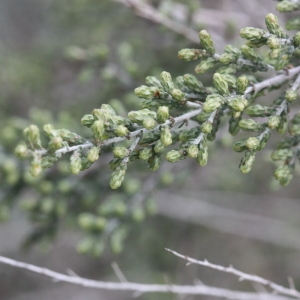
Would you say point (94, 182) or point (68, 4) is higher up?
point (68, 4)

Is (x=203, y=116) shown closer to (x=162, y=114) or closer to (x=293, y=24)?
(x=162, y=114)

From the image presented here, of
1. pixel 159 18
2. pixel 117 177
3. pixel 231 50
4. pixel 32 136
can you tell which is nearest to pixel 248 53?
pixel 231 50

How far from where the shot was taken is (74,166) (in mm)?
1826

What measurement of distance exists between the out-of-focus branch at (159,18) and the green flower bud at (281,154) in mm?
1577

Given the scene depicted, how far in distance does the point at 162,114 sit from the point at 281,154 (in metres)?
Answer: 0.74

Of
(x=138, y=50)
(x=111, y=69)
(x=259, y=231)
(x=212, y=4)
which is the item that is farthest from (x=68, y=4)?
(x=259, y=231)

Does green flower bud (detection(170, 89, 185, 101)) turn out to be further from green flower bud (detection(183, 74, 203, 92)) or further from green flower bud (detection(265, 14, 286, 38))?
green flower bud (detection(265, 14, 286, 38))

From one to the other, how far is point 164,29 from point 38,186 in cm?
164

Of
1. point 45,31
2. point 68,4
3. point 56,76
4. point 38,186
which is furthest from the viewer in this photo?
point 45,31

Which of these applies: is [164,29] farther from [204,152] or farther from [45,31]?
[45,31]

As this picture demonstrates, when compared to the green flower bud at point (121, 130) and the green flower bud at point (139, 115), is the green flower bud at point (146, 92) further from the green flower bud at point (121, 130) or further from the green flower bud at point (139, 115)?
the green flower bud at point (121, 130)

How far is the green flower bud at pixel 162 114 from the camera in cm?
186

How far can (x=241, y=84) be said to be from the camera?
1.96 m

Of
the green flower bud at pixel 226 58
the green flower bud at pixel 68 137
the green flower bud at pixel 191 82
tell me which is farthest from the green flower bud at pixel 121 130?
the green flower bud at pixel 226 58
